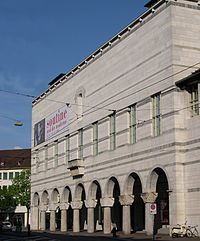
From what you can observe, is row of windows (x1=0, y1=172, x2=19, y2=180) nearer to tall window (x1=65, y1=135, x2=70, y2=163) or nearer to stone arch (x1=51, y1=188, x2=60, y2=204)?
stone arch (x1=51, y1=188, x2=60, y2=204)

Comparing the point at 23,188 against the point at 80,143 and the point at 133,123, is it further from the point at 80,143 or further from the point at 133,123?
→ the point at 133,123

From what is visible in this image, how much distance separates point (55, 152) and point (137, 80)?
21.5 meters

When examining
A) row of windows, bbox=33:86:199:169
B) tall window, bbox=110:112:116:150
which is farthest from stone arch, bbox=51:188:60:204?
tall window, bbox=110:112:116:150

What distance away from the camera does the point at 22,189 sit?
9356cm

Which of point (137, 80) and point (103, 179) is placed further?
point (103, 179)

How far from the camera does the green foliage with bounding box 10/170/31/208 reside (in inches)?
3659

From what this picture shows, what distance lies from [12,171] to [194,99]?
272 ft

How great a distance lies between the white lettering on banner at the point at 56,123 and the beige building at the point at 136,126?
0.12 m

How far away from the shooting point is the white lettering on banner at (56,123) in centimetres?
5828

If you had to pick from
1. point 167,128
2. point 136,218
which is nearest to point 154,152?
point 167,128

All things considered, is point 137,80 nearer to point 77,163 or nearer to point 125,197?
point 125,197

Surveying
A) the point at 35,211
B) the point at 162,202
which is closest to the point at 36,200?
the point at 35,211

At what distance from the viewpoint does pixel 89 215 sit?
50438mm

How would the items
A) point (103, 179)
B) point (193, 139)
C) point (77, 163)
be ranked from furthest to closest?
1. point (77, 163)
2. point (103, 179)
3. point (193, 139)
